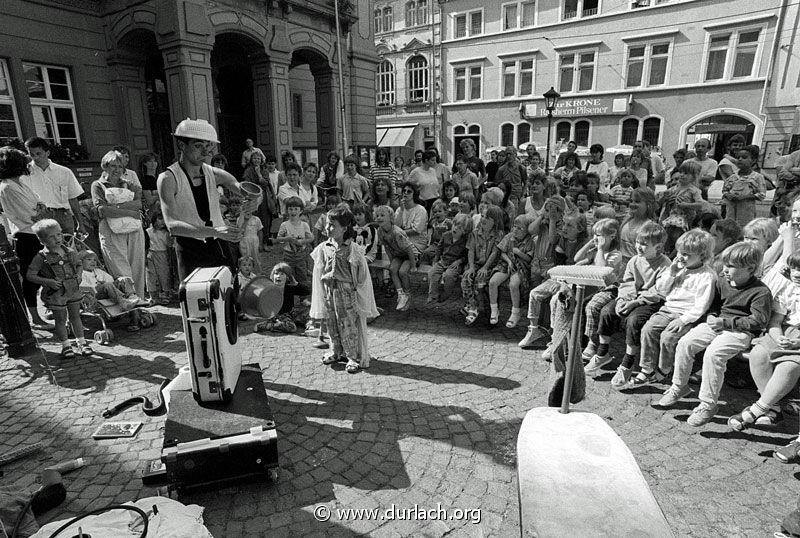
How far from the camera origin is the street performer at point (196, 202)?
3453mm

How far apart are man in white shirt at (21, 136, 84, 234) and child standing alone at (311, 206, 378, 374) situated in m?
3.64

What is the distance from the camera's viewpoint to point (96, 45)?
429 inches

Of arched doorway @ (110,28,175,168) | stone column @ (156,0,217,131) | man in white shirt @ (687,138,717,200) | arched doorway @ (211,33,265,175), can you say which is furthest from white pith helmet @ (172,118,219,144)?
→ arched doorway @ (211,33,265,175)

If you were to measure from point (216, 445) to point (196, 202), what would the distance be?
6.24 feet

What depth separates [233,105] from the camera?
15250 mm

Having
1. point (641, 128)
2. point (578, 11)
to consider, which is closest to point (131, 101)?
point (641, 128)

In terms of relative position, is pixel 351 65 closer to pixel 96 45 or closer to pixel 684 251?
pixel 96 45

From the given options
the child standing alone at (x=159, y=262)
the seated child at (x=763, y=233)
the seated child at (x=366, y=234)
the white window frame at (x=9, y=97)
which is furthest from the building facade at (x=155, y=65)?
the seated child at (x=763, y=233)

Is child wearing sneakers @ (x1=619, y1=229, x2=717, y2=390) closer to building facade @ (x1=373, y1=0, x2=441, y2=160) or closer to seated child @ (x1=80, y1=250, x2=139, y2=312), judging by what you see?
seated child @ (x1=80, y1=250, x2=139, y2=312)

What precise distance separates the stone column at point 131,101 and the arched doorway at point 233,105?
2.84 meters

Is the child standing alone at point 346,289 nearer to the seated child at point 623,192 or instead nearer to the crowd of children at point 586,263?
the crowd of children at point 586,263

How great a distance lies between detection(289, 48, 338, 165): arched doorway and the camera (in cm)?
1452

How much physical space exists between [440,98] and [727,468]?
1269 inches

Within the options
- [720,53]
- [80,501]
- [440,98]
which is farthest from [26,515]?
[440,98]
